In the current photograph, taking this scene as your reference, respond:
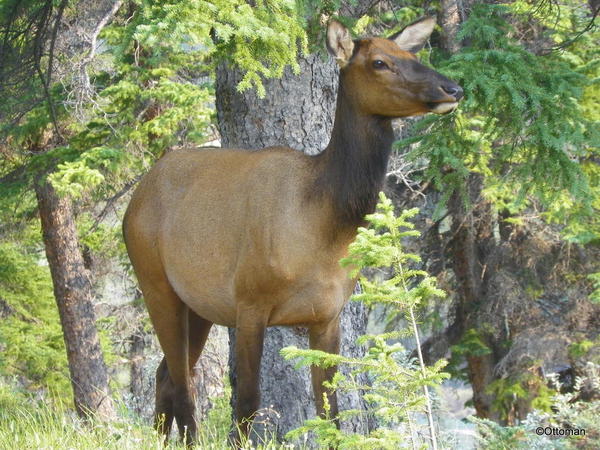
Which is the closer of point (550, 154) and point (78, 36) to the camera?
point (550, 154)

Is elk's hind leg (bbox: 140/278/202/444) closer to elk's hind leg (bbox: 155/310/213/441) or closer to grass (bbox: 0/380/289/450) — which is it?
elk's hind leg (bbox: 155/310/213/441)

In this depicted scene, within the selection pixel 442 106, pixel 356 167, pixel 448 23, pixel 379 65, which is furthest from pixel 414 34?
pixel 448 23

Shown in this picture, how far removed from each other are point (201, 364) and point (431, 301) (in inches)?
204

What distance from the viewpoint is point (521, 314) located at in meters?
17.1

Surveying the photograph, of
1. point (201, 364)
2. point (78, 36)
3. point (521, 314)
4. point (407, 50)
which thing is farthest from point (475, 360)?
point (407, 50)

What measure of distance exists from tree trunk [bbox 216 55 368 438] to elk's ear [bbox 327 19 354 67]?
1.48 meters

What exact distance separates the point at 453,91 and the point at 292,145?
6.83ft

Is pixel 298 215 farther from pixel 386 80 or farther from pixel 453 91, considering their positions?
pixel 453 91

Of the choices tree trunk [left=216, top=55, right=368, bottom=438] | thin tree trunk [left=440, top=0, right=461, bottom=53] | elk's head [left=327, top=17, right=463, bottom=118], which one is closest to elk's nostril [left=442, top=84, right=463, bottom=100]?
elk's head [left=327, top=17, right=463, bottom=118]

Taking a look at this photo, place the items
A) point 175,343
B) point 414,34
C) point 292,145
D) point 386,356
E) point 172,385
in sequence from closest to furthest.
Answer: point 386,356 < point 414,34 < point 175,343 < point 172,385 < point 292,145

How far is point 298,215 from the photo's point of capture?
5.55 m

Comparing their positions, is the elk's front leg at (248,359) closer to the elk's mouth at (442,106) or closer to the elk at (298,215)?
the elk at (298,215)

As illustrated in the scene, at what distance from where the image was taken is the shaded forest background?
278 inches

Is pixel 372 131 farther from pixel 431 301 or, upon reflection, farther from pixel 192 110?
pixel 431 301
